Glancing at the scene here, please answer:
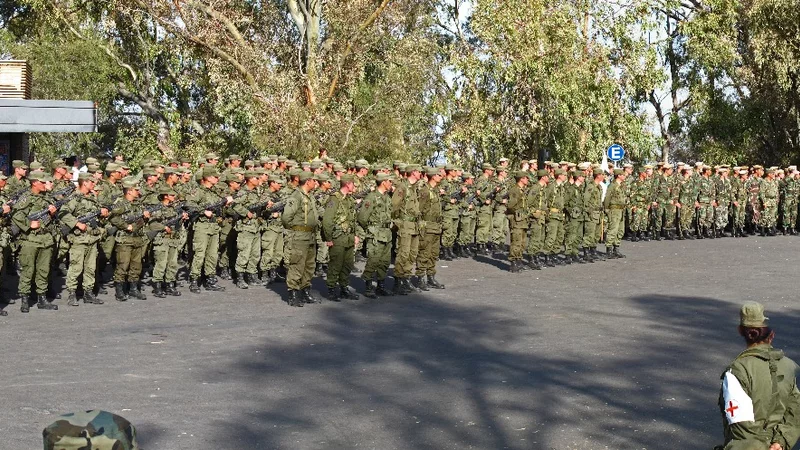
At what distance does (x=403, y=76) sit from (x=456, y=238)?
39.2 ft

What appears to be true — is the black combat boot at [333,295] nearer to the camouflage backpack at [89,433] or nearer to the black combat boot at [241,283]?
the black combat boot at [241,283]

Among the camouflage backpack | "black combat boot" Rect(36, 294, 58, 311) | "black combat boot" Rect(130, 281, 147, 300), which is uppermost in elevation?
the camouflage backpack

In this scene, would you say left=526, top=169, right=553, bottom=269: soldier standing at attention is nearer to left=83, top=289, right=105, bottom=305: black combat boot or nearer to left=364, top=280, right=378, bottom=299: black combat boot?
left=364, top=280, right=378, bottom=299: black combat boot

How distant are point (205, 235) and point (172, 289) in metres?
0.96

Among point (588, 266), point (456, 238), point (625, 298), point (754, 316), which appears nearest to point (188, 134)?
point (456, 238)

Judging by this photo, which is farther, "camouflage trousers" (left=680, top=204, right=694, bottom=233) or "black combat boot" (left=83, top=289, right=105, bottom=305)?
"camouflage trousers" (left=680, top=204, right=694, bottom=233)

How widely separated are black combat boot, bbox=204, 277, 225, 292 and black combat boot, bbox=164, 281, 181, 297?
1.66ft

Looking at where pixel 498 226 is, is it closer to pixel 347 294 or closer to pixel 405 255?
pixel 405 255

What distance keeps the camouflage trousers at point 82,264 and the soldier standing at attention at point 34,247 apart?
15.2 inches

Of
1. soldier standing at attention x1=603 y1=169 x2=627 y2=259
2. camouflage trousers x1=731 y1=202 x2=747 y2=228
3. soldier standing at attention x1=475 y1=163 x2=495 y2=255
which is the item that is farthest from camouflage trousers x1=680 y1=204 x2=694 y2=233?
soldier standing at attention x1=475 y1=163 x2=495 y2=255

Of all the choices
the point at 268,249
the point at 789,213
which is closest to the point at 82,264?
the point at 268,249

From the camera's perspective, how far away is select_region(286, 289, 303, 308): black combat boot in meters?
16.2

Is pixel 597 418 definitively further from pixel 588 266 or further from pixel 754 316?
pixel 588 266

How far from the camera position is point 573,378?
1105cm
